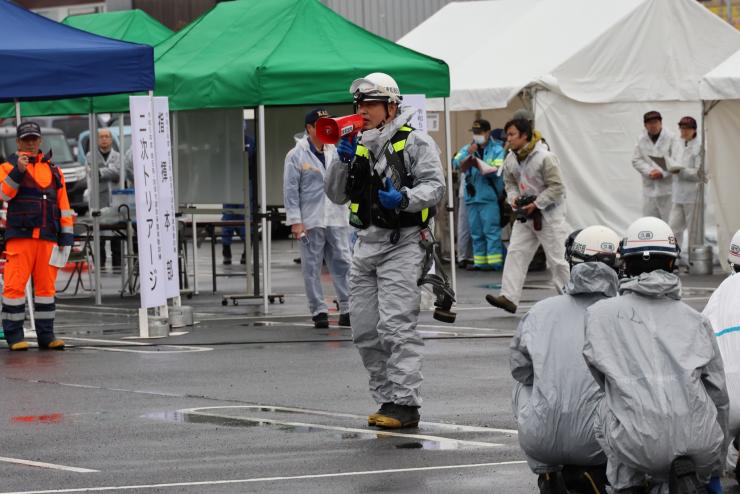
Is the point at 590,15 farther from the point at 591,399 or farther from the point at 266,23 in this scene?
the point at 591,399

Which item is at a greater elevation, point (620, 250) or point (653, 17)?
point (653, 17)

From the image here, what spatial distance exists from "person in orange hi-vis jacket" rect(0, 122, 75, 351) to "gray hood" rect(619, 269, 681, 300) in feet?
26.6

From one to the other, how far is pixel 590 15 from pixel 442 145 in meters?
5.27

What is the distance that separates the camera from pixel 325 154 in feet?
53.1

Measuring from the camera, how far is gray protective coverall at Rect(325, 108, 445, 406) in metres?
9.79

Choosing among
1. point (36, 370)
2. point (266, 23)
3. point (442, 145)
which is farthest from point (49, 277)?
point (442, 145)

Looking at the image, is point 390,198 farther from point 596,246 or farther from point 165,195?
point 165,195

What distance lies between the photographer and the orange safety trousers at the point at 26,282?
14.0 m

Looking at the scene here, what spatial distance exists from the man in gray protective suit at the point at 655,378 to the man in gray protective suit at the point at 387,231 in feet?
9.63

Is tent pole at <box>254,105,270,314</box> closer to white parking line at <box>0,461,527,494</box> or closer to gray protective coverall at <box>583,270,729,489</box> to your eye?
white parking line at <box>0,461,527,494</box>

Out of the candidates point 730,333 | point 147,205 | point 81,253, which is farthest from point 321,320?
point 730,333

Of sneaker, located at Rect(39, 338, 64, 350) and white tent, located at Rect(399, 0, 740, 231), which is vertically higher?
white tent, located at Rect(399, 0, 740, 231)

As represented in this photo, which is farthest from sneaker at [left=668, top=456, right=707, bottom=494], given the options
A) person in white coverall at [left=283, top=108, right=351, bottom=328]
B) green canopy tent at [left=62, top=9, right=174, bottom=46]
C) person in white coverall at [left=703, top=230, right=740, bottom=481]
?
green canopy tent at [left=62, top=9, right=174, bottom=46]

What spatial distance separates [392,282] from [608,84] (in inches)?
568
